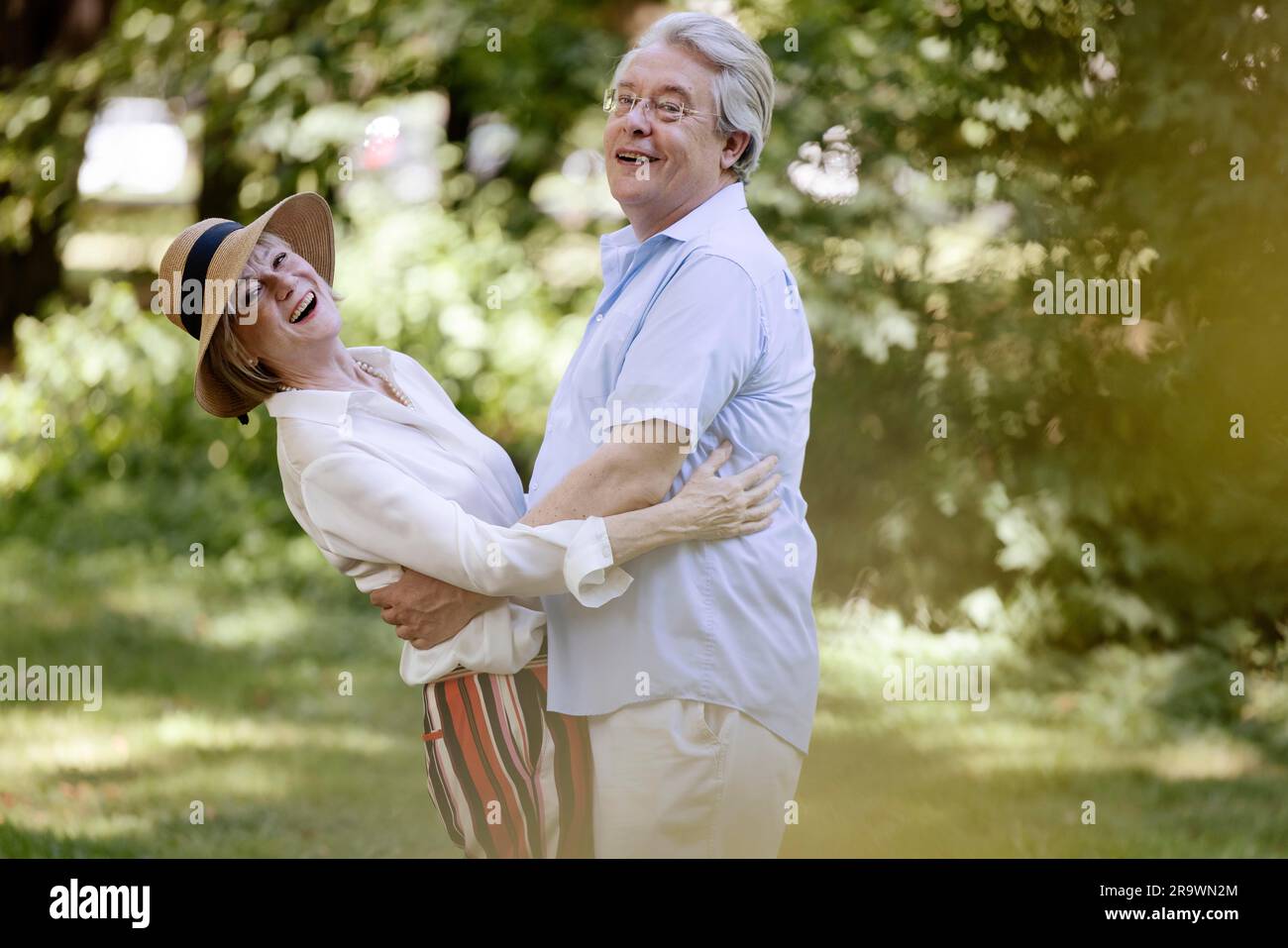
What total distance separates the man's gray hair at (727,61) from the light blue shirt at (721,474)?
0.41 feet

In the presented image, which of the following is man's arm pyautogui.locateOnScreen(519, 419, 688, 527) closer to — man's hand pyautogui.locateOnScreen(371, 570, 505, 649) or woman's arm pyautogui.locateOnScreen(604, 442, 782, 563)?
woman's arm pyautogui.locateOnScreen(604, 442, 782, 563)

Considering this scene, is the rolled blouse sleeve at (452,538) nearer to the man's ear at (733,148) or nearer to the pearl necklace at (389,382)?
the pearl necklace at (389,382)

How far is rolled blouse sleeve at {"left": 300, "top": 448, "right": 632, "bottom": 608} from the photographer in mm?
2189

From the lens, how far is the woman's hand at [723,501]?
224 cm

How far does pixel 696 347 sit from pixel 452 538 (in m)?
0.47

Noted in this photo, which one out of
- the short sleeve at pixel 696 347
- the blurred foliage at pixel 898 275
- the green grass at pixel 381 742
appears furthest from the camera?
the blurred foliage at pixel 898 275

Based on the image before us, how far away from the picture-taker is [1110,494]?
5484mm

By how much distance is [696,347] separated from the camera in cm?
217

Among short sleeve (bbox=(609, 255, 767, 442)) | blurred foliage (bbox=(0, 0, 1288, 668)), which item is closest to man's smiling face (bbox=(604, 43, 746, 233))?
short sleeve (bbox=(609, 255, 767, 442))

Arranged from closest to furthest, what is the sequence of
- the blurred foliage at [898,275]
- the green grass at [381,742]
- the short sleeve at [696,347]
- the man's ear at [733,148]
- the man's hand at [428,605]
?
1. the short sleeve at [696,347]
2. the man's hand at [428,605]
3. the man's ear at [733,148]
4. the green grass at [381,742]
5. the blurred foliage at [898,275]

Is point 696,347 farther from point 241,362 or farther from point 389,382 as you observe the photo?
point 241,362

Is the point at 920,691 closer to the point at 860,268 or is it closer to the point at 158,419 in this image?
the point at 860,268

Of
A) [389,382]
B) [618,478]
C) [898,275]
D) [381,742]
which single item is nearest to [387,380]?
[389,382]

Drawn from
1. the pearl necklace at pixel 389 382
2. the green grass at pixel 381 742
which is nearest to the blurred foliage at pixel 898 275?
the green grass at pixel 381 742
